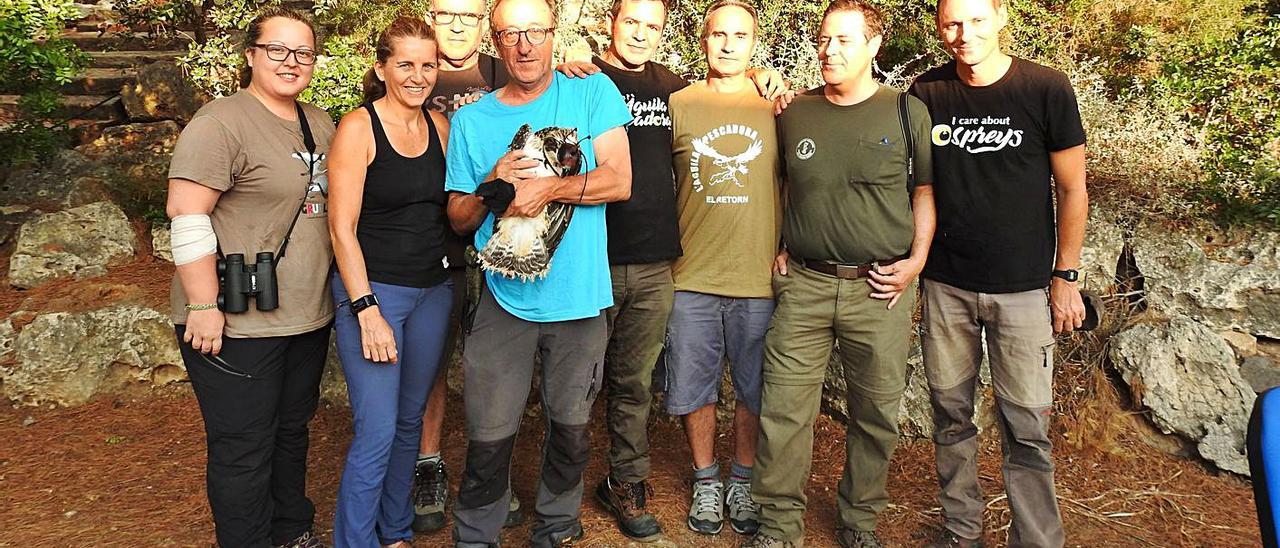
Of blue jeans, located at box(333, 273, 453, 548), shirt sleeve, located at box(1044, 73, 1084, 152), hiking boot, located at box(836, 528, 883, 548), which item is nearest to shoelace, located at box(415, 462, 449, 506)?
blue jeans, located at box(333, 273, 453, 548)

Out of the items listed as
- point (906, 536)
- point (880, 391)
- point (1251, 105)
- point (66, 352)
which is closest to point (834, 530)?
point (906, 536)

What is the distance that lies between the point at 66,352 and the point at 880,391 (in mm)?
5077

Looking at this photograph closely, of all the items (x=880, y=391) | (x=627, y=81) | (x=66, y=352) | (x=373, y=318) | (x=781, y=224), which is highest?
(x=627, y=81)

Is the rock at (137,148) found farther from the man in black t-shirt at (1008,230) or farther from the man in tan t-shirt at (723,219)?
the man in black t-shirt at (1008,230)

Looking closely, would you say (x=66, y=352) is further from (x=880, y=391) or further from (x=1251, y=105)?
(x=1251, y=105)

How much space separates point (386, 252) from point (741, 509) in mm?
2024

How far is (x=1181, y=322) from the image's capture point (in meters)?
5.10

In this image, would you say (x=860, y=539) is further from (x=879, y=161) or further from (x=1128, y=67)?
(x=1128, y=67)

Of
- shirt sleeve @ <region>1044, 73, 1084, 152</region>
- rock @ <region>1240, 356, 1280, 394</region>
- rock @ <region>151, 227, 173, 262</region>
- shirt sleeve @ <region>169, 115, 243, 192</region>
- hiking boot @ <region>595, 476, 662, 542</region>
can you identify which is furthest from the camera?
rock @ <region>151, 227, 173, 262</region>

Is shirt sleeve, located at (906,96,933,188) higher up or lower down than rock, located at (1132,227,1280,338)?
higher up

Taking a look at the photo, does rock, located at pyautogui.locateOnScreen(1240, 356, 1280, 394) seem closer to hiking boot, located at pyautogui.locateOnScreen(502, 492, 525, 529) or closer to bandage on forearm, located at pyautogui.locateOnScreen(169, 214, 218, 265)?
hiking boot, located at pyautogui.locateOnScreen(502, 492, 525, 529)

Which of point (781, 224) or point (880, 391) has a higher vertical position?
point (781, 224)

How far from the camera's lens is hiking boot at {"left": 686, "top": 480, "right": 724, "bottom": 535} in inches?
162

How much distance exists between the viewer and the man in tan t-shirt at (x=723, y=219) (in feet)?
12.4
